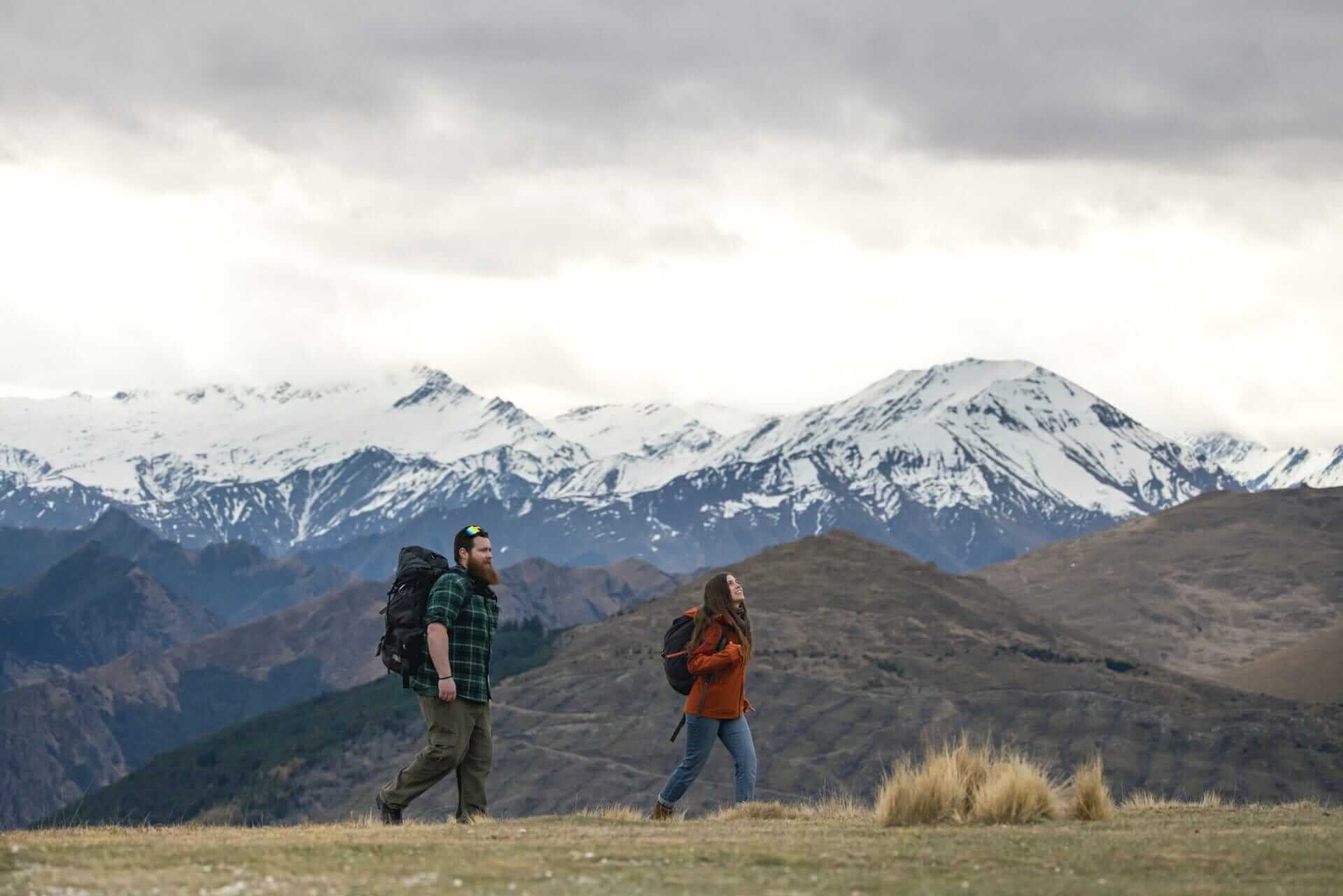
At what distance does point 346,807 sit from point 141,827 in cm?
18163

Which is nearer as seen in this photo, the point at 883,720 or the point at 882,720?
the point at 883,720

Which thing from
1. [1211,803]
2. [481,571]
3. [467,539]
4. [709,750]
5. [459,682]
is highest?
[467,539]

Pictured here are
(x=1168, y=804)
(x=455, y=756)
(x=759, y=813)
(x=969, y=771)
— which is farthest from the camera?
(x=1168, y=804)

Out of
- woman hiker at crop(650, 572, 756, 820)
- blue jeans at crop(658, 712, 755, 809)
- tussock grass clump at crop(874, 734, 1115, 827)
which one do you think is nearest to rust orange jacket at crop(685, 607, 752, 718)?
woman hiker at crop(650, 572, 756, 820)

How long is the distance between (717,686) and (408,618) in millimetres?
3210

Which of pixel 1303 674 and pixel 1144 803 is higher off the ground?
pixel 1144 803

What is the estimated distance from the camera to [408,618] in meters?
17.9

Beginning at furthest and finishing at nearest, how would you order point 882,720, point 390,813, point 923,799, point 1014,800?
point 882,720 < point 390,813 < point 923,799 < point 1014,800

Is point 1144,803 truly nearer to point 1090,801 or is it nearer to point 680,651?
point 1090,801

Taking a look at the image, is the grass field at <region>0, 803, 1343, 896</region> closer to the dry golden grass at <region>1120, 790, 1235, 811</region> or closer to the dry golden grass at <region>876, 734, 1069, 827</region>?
the dry golden grass at <region>876, 734, 1069, 827</region>

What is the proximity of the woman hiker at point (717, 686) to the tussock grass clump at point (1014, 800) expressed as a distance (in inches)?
98.6

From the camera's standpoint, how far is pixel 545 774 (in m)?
164

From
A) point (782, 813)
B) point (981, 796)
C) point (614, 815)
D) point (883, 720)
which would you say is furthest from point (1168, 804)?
point (883, 720)

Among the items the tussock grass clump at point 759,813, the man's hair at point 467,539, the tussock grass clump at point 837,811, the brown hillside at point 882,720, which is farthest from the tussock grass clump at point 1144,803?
the brown hillside at point 882,720
